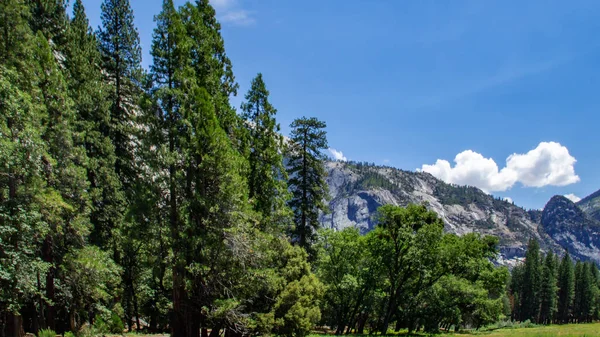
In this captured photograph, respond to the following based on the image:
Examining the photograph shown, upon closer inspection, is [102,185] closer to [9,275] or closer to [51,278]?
[51,278]

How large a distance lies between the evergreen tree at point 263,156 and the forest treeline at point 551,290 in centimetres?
9007

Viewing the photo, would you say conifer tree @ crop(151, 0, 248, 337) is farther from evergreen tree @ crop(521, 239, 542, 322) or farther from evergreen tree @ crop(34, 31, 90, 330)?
evergreen tree @ crop(521, 239, 542, 322)

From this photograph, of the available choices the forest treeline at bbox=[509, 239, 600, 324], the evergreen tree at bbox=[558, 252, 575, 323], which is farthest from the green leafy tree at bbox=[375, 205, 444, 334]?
the evergreen tree at bbox=[558, 252, 575, 323]

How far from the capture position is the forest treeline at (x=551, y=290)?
8475 cm

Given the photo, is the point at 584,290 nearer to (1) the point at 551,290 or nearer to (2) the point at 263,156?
(1) the point at 551,290

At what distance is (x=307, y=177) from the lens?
2756 cm

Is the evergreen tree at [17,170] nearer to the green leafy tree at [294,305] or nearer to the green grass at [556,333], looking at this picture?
the green leafy tree at [294,305]

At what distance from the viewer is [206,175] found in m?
15.4

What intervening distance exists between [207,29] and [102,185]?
13.1 m

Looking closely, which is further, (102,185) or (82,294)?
(102,185)

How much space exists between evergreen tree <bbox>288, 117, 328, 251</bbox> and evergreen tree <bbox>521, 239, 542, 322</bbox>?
8291 centimetres

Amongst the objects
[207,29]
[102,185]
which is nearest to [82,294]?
[102,185]

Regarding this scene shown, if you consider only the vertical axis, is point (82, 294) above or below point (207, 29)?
below

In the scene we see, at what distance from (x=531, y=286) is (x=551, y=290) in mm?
4275
